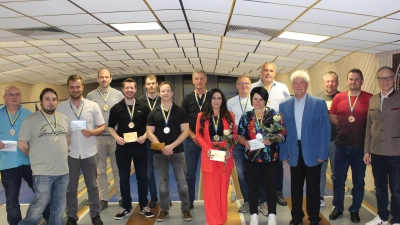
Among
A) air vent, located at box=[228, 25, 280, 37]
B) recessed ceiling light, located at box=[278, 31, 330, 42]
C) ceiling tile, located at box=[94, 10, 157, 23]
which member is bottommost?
recessed ceiling light, located at box=[278, 31, 330, 42]

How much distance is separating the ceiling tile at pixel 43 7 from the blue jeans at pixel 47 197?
182cm

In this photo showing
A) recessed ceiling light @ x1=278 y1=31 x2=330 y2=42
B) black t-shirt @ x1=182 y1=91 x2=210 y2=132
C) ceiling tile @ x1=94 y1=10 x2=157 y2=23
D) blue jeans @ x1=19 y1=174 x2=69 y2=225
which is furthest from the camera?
recessed ceiling light @ x1=278 y1=31 x2=330 y2=42

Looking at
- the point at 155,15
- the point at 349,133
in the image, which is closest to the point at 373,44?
the point at 349,133

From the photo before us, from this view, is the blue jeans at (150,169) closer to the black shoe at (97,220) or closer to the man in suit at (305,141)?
the black shoe at (97,220)

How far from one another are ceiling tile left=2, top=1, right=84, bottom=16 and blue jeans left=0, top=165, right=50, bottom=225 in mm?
1720

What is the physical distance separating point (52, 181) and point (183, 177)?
1368 mm

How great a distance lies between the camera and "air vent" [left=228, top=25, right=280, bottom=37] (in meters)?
4.33

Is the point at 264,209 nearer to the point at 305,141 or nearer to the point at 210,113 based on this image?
the point at 305,141

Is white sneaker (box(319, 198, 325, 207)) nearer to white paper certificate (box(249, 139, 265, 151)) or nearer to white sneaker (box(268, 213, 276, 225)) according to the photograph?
white sneaker (box(268, 213, 276, 225))

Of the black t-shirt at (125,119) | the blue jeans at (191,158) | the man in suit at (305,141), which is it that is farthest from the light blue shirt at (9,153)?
the man in suit at (305,141)

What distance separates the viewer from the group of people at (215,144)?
2.90m

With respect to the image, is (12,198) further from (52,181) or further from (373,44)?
(373,44)

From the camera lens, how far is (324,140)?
2986 millimetres

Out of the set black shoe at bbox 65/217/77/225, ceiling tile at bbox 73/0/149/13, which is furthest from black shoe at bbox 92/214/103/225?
ceiling tile at bbox 73/0/149/13
